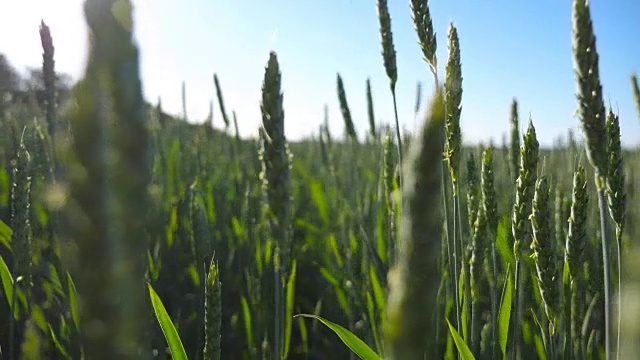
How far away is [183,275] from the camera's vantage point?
2.46 m

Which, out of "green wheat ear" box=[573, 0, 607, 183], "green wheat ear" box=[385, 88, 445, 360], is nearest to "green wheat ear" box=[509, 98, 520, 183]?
"green wheat ear" box=[573, 0, 607, 183]

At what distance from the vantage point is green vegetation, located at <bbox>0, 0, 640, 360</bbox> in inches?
6.7

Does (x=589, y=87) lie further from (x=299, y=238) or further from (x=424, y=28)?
(x=299, y=238)

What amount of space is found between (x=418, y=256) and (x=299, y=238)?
315cm

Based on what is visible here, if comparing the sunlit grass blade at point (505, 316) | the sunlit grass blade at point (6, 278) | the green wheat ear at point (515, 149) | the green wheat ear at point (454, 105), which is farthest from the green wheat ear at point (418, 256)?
the green wheat ear at point (515, 149)

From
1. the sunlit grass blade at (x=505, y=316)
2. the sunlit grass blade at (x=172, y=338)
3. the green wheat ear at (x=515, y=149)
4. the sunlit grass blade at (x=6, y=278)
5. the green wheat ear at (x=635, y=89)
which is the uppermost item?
the green wheat ear at (x=635, y=89)

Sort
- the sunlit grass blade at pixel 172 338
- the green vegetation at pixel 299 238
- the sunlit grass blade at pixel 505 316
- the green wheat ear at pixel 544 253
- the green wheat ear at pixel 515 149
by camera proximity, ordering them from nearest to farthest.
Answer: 1. the green vegetation at pixel 299 238
2. the sunlit grass blade at pixel 172 338
3. the green wheat ear at pixel 544 253
4. the sunlit grass blade at pixel 505 316
5. the green wheat ear at pixel 515 149

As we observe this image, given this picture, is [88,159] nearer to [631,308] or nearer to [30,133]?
[631,308]

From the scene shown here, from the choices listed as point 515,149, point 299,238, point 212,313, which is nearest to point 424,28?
point 515,149

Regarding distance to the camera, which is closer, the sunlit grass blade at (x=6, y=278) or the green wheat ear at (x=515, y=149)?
the sunlit grass blade at (x=6, y=278)

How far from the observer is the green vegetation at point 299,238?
17 centimetres

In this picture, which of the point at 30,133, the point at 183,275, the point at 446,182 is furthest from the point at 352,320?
the point at 30,133

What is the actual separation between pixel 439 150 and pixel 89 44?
134 millimetres

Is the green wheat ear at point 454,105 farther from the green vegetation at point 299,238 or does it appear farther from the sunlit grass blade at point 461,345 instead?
the sunlit grass blade at point 461,345
